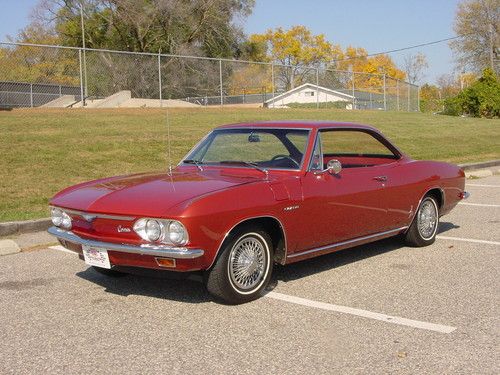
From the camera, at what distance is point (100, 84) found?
2158cm

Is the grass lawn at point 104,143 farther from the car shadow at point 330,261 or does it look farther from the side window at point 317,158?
the side window at point 317,158

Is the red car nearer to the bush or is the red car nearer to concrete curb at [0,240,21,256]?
concrete curb at [0,240,21,256]

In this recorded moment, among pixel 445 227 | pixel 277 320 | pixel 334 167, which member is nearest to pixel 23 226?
pixel 334 167

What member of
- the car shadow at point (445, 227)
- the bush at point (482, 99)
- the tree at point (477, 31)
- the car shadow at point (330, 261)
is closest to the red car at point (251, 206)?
the car shadow at point (330, 261)

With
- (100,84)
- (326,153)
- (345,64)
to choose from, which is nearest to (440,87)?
(345,64)

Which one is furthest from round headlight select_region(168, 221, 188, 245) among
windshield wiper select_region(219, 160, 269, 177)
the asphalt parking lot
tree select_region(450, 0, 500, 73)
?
tree select_region(450, 0, 500, 73)

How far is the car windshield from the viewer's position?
5.77 meters

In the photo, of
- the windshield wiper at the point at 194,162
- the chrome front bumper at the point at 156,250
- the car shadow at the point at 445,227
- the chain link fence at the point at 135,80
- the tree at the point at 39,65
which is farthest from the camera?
the chain link fence at the point at 135,80

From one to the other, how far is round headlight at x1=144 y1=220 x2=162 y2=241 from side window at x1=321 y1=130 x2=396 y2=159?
2.41 meters

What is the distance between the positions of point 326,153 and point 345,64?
81290mm

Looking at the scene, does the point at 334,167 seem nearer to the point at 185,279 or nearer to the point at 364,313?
the point at 364,313

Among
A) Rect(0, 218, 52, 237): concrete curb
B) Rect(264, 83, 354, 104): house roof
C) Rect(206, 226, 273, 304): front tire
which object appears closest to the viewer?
Rect(206, 226, 273, 304): front tire

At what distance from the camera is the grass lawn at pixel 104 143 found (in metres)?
10.3

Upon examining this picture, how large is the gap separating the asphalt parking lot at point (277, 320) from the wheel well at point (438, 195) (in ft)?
2.59
